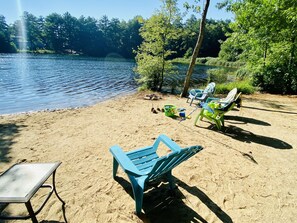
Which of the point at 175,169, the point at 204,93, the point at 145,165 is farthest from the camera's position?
the point at 204,93

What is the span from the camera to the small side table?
176 centimetres

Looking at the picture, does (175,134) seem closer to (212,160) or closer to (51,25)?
(212,160)

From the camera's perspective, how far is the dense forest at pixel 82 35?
68.2 m

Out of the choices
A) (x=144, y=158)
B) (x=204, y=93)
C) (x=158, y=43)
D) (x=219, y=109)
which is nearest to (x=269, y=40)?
(x=204, y=93)

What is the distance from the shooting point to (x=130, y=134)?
547 cm

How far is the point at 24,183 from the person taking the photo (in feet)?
6.47

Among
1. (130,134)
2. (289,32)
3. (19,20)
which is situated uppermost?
(19,20)

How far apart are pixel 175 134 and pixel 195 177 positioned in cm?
210

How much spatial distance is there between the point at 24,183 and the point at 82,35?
8319 centimetres

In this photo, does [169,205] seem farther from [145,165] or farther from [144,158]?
[144,158]

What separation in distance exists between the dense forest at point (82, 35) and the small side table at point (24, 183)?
68.9 metres

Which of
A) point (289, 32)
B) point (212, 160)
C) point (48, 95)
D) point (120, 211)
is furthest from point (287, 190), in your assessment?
point (48, 95)

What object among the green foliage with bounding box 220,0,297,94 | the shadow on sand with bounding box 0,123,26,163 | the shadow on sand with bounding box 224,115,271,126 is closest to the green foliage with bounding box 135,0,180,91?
the green foliage with bounding box 220,0,297,94

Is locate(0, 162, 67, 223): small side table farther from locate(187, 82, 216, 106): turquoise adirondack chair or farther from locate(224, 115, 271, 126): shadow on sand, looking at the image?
locate(187, 82, 216, 106): turquoise adirondack chair
